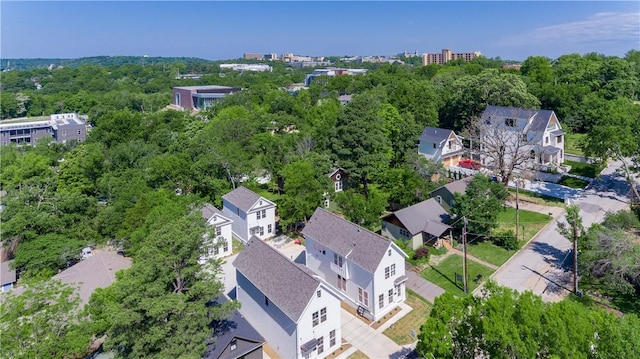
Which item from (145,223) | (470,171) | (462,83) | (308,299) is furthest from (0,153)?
(462,83)

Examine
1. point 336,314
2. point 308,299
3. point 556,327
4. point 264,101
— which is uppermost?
point 264,101

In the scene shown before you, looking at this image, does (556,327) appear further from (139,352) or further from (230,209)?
(230,209)

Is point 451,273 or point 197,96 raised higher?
point 197,96

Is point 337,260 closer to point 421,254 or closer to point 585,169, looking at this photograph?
point 421,254

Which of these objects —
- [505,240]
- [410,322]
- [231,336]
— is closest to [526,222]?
[505,240]

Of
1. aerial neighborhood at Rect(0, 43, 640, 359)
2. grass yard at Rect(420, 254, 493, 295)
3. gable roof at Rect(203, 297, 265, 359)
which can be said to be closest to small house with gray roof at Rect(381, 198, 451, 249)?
aerial neighborhood at Rect(0, 43, 640, 359)

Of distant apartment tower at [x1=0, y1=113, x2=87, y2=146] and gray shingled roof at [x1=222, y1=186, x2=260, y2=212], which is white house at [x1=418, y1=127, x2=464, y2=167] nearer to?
gray shingled roof at [x1=222, y1=186, x2=260, y2=212]
